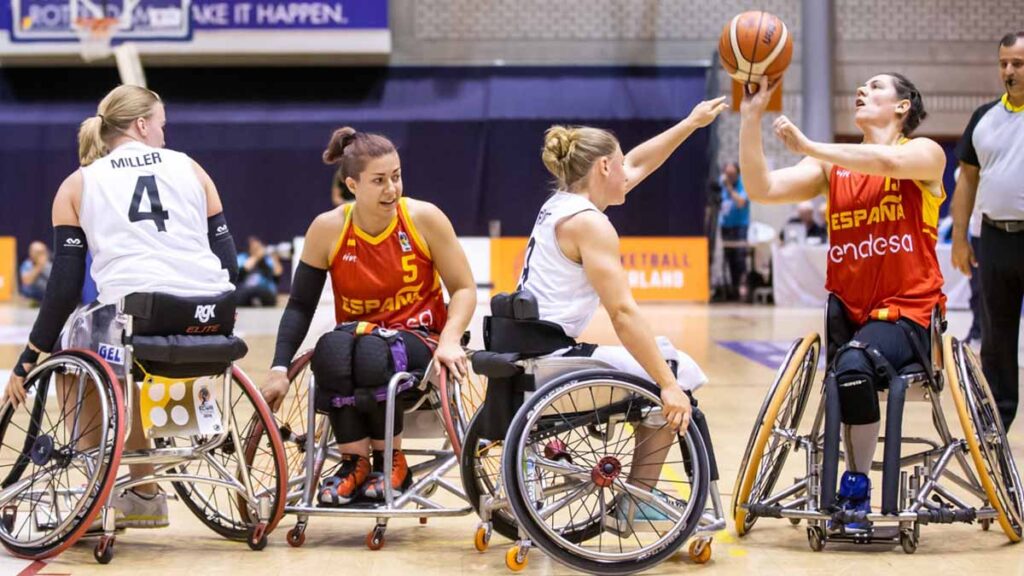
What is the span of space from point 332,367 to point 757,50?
1576mm

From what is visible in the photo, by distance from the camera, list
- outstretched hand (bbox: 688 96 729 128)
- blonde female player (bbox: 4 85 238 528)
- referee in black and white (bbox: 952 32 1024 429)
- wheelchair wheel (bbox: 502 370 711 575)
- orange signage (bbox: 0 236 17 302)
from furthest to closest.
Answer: orange signage (bbox: 0 236 17 302) → referee in black and white (bbox: 952 32 1024 429) → outstretched hand (bbox: 688 96 729 128) → blonde female player (bbox: 4 85 238 528) → wheelchair wheel (bbox: 502 370 711 575)

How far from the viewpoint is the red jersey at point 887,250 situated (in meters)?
4.00

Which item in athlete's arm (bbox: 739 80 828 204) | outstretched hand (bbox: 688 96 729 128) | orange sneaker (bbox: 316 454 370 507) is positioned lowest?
orange sneaker (bbox: 316 454 370 507)

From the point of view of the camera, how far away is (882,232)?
4.02m

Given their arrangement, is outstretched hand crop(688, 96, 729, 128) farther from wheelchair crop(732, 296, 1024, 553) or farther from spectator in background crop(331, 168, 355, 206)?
spectator in background crop(331, 168, 355, 206)

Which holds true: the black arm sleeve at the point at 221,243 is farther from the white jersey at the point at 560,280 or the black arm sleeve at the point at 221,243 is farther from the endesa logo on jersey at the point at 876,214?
the endesa logo on jersey at the point at 876,214

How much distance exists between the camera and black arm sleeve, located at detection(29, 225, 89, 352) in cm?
377

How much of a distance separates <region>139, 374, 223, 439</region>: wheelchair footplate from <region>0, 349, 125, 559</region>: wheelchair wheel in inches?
5.6

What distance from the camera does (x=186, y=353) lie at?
3.75m

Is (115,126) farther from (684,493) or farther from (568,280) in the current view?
(684,493)

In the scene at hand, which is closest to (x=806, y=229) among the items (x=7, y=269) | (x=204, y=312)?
(x=7, y=269)

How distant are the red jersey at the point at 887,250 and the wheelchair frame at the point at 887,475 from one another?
18 centimetres

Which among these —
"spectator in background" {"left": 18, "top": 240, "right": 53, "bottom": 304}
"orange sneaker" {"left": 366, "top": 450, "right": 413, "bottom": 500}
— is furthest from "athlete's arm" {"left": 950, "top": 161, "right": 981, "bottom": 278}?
"spectator in background" {"left": 18, "top": 240, "right": 53, "bottom": 304}

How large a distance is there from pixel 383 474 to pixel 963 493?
2089 mm
